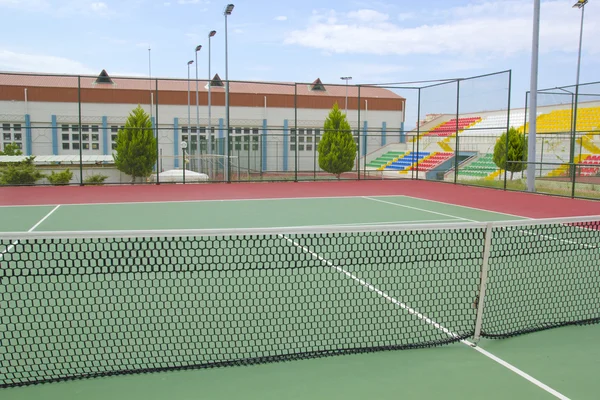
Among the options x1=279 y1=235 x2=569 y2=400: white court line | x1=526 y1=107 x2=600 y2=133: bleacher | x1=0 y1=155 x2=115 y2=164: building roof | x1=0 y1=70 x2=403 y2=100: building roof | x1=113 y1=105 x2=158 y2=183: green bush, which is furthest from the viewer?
x1=0 y1=70 x2=403 y2=100: building roof

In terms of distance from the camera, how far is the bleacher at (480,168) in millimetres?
26375

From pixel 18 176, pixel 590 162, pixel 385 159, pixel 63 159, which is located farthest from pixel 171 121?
pixel 590 162

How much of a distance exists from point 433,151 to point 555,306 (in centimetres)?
2994

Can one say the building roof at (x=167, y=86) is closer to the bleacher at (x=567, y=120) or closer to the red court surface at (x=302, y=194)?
the bleacher at (x=567, y=120)

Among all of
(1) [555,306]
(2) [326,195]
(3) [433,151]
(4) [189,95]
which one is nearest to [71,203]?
(2) [326,195]

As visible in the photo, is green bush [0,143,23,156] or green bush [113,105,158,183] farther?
green bush [0,143,23,156]

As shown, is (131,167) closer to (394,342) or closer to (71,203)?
(71,203)

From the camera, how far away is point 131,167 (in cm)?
2202

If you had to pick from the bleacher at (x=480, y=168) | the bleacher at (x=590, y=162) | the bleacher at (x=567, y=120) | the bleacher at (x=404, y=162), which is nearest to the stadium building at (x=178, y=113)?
the bleacher at (x=404, y=162)

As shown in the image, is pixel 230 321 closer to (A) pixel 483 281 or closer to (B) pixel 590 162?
(A) pixel 483 281

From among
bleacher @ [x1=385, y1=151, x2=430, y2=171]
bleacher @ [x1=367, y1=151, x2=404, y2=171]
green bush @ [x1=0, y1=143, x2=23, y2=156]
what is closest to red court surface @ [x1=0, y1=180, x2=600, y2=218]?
green bush @ [x1=0, y1=143, x2=23, y2=156]

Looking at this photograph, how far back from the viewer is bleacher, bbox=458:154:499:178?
26.4 metres

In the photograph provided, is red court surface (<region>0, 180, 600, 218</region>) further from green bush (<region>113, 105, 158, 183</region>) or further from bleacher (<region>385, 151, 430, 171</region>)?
bleacher (<region>385, 151, 430, 171</region>)

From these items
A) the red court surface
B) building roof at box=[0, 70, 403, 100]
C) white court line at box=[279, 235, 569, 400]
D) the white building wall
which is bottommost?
white court line at box=[279, 235, 569, 400]
